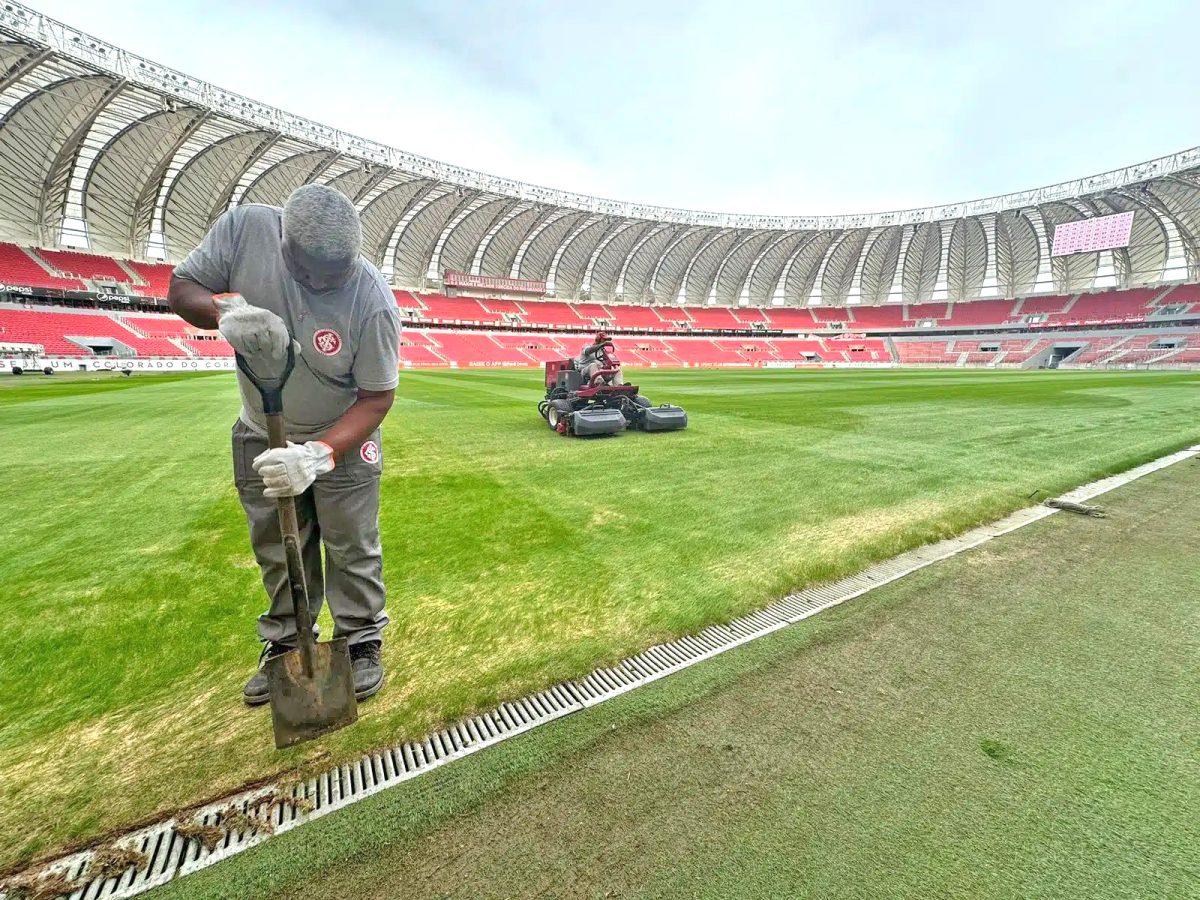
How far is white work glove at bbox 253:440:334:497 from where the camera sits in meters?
1.92

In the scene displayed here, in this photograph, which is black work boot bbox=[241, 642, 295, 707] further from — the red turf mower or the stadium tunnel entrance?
the stadium tunnel entrance

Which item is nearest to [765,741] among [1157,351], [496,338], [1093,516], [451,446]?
[1093,516]

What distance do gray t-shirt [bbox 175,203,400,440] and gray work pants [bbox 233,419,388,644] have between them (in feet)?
0.72

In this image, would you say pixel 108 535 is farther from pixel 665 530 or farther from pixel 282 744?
pixel 665 530

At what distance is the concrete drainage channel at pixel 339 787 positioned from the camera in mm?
1454

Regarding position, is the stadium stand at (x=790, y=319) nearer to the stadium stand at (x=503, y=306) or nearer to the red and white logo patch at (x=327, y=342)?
the stadium stand at (x=503, y=306)

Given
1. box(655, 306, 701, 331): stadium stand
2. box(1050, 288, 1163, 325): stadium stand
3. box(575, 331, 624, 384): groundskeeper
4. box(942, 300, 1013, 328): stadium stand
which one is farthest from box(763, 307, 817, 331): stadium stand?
box(575, 331, 624, 384): groundskeeper

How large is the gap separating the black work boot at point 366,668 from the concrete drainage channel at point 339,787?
40 centimetres

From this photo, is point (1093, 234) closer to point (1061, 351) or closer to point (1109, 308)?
point (1061, 351)

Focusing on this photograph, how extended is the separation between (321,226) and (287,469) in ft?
3.16

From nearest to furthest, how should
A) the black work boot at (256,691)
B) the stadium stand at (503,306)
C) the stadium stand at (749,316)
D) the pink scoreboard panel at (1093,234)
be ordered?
1. the black work boot at (256,691)
2. the pink scoreboard panel at (1093,234)
3. the stadium stand at (503,306)
4. the stadium stand at (749,316)

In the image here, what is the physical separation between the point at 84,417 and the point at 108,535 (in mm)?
10506

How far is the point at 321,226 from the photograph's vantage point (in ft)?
6.28

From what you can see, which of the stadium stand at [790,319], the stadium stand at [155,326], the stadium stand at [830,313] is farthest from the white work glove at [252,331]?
the stadium stand at [830,313]
